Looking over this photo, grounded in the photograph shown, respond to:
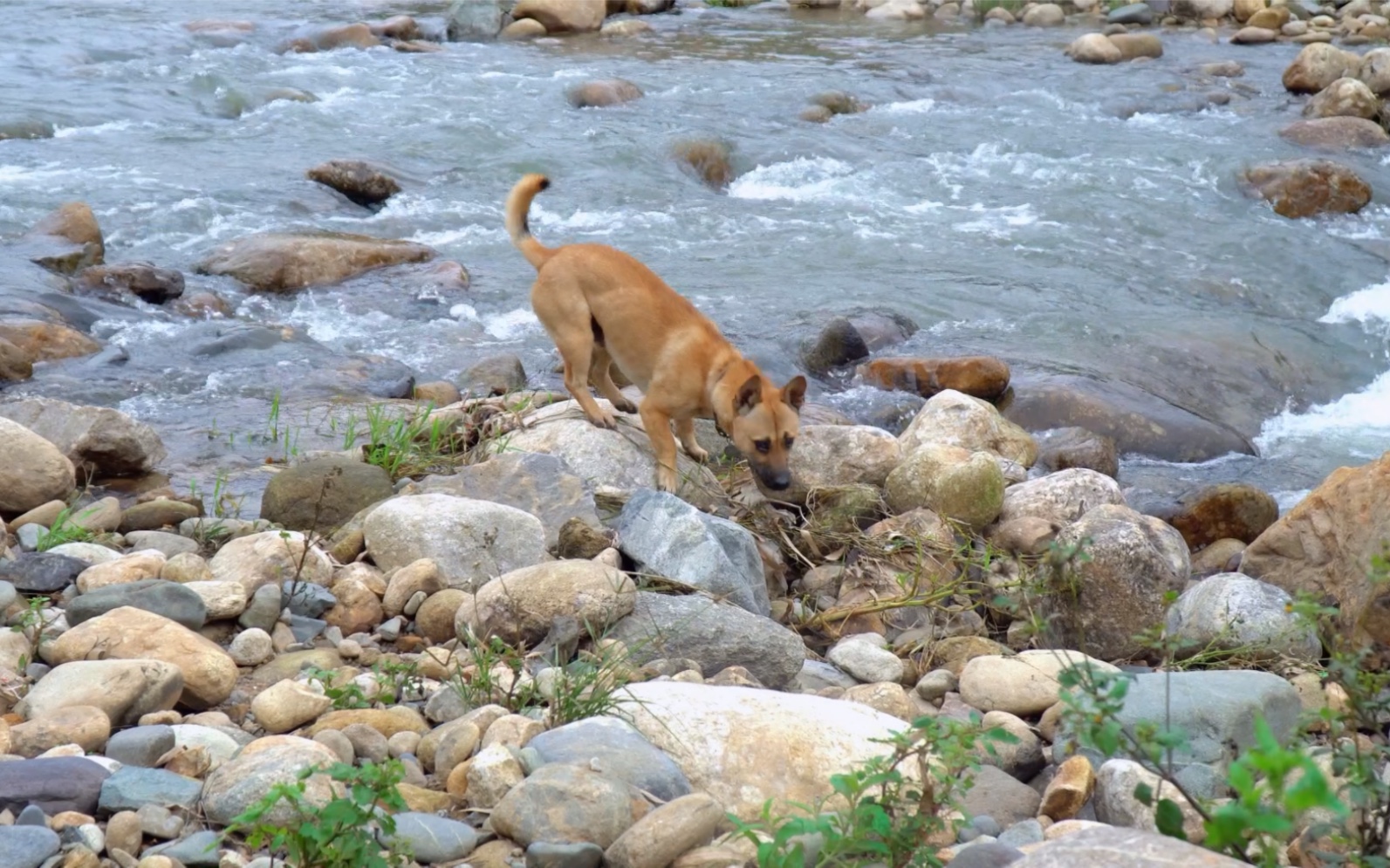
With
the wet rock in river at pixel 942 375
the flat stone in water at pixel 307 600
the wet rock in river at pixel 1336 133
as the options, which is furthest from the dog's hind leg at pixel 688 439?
the wet rock in river at pixel 1336 133

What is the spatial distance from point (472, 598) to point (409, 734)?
38.0 inches

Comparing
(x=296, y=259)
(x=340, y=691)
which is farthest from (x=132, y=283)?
(x=340, y=691)

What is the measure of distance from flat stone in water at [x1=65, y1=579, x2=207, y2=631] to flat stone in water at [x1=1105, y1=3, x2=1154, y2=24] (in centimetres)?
2089

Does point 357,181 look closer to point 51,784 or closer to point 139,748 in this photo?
point 139,748

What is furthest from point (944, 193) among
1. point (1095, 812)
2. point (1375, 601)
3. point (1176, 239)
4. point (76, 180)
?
point (1095, 812)

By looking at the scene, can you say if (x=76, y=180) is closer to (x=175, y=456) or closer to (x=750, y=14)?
(x=175, y=456)

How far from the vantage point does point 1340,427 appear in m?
9.39

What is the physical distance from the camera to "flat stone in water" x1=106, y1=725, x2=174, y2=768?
3340 mm

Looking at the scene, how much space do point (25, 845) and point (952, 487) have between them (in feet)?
14.3

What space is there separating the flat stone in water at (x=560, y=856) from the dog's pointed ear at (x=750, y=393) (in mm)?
3279

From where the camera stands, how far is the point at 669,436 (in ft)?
21.2

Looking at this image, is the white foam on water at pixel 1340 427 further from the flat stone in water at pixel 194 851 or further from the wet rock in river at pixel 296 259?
the flat stone in water at pixel 194 851

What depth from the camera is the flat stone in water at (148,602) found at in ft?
Result: 13.8

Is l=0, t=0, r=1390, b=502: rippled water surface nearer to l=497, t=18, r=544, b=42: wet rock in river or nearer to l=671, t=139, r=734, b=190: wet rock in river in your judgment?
l=671, t=139, r=734, b=190: wet rock in river
